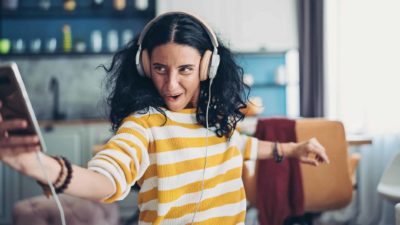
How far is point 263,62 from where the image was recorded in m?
4.68

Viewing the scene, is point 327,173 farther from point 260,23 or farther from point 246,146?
point 260,23

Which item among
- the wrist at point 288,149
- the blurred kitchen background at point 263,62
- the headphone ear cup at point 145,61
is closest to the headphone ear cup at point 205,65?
the headphone ear cup at point 145,61

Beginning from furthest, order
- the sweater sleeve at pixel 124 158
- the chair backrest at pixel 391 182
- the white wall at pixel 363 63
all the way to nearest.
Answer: the white wall at pixel 363 63, the chair backrest at pixel 391 182, the sweater sleeve at pixel 124 158

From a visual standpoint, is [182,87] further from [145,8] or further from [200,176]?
[145,8]

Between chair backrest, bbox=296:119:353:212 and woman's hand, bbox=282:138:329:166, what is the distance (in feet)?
3.56

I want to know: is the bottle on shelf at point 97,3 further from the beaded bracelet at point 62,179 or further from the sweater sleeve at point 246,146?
the beaded bracelet at point 62,179

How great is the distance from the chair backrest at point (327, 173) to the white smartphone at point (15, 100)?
182 centimetres

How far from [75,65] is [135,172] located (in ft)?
12.5

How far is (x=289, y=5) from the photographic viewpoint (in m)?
4.23

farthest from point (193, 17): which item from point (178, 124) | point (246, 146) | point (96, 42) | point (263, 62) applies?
point (263, 62)

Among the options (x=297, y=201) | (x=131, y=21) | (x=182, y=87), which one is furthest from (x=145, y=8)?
(x=182, y=87)

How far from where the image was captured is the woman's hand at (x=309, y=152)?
3.88ft

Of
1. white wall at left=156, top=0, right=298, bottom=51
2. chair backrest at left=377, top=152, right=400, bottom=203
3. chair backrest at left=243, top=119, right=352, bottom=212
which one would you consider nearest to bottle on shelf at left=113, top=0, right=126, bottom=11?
white wall at left=156, top=0, right=298, bottom=51

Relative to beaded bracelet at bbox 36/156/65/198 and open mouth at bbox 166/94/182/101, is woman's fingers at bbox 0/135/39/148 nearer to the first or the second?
beaded bracelet at bbox 36/156/65/198
